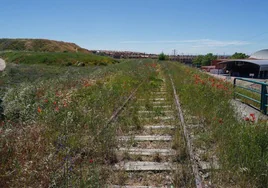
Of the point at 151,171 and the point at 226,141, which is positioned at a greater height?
the point at 226,141

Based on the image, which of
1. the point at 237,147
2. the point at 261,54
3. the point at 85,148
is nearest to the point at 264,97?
the point at 237,147

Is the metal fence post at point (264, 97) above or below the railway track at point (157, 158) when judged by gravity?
above

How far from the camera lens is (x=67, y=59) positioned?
42.0m

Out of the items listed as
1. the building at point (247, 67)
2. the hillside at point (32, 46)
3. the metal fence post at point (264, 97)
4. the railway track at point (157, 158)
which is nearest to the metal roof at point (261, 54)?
Result: the building at point (247, 67)

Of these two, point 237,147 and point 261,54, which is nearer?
point 237,147

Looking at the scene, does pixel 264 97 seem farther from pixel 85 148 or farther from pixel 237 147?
pixel 85 148

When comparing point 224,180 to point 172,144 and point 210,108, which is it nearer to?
point 172,144

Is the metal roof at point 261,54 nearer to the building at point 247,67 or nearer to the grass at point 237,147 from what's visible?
the building at point 247,67

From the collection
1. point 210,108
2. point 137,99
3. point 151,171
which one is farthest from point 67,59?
point 151,171

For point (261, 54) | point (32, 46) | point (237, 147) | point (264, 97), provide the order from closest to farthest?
point (237, 147) → point (264, 97) → point (32, 46) → point (261, 54)

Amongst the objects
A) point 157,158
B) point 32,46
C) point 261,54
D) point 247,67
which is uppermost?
point 261,54

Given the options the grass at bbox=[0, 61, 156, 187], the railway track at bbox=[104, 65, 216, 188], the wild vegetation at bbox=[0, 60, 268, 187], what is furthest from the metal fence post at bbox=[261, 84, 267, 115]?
the grass at bbox=[0, 61, 156, 187]

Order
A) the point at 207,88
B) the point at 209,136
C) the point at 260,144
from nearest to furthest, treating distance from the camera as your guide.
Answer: the point at 260,144 → the point at 209,136 → the point at 207,88

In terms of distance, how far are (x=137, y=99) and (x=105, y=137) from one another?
490cm
